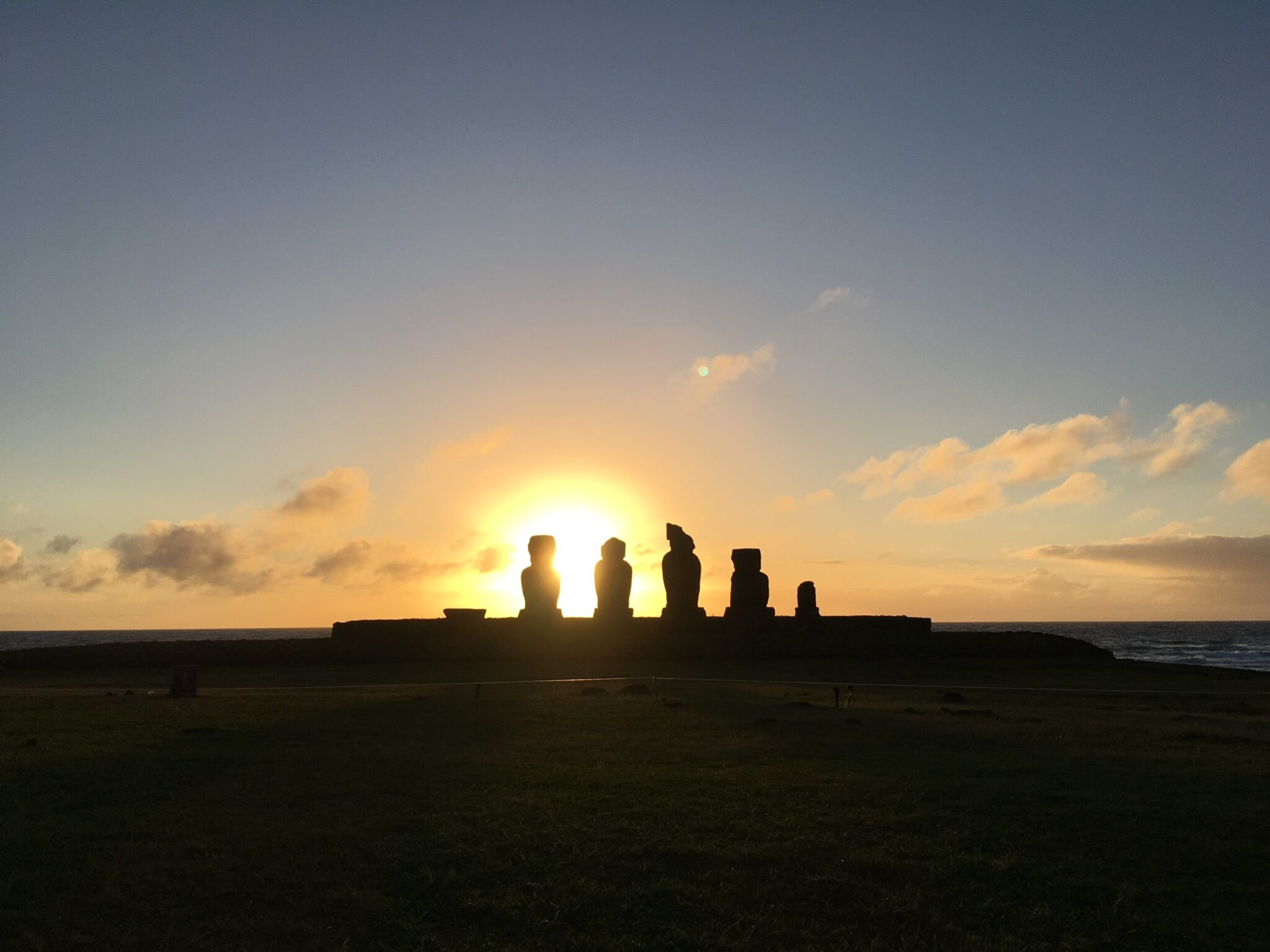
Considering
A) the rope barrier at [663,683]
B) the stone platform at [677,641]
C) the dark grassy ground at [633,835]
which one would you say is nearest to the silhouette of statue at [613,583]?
the stone platform at [677,641]

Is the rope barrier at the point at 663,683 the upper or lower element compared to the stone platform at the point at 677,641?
lower

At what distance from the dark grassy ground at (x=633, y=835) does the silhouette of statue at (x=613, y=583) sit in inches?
770

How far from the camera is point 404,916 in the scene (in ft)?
18.9

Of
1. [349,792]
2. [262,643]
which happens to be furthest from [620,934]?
[262,643]

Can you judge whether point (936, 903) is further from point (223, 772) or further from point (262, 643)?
point (262, 643)

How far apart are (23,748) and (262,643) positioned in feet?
70.4

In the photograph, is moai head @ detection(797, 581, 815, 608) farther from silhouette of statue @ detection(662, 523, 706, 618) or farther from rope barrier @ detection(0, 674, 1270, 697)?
rope barrier @ detection(0, 674, 1270, 697)

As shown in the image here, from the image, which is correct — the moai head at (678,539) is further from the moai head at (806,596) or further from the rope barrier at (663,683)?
the rope barrier at (663,683)

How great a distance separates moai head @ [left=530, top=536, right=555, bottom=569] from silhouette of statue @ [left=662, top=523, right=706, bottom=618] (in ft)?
13.3

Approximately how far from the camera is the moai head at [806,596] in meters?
36.1

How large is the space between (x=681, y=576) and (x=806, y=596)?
5.36 meters

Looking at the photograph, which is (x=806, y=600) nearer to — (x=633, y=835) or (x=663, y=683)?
(x=663, y=683)

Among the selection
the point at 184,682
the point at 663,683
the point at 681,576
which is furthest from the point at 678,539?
the point at 184,682

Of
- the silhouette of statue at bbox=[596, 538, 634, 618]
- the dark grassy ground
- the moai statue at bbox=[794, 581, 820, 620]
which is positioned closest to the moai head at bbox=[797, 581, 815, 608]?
the moai statue at bbox=[794, 581, 820, 620]
